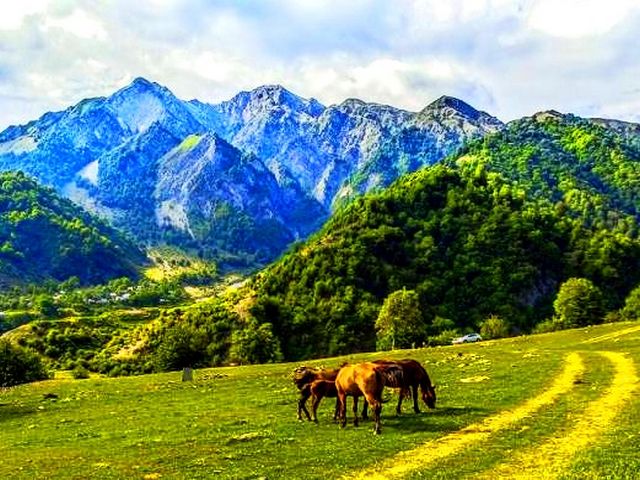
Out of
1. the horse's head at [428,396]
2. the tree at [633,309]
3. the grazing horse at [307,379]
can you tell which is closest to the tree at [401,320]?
the tree at [633,309]

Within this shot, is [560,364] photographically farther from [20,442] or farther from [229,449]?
[20,442]

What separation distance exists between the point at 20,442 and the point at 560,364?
47.9 m

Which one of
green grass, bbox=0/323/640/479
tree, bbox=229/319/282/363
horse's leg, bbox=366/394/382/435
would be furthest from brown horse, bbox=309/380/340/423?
tree, bbox=229/319/282/363

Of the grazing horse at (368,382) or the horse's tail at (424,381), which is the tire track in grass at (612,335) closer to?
the horse's tail at (424,381)

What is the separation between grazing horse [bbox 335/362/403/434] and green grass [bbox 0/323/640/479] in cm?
135

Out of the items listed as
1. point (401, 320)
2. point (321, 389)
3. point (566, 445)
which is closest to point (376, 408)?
point (321, 389)

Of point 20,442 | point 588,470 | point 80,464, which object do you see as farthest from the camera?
point 20,442

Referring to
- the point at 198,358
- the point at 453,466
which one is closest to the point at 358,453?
the point at 453,466

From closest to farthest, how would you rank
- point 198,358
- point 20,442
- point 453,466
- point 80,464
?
1. point 453,466
2. point 80,464
3. point 20,442
4. point 198,358

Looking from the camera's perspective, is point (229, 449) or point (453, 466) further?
point (229, 449)

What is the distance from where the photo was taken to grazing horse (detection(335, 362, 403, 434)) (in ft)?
107

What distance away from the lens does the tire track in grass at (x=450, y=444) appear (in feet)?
82.8

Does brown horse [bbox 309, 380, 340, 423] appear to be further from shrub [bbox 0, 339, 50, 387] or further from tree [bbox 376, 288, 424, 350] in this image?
tree [bbox 376, 288, 424, 350]

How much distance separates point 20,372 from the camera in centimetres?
11756
